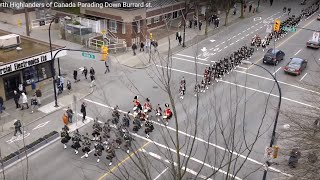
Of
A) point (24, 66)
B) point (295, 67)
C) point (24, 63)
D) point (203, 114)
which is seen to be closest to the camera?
point (203, 114)

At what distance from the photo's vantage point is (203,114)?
2398 centimetres

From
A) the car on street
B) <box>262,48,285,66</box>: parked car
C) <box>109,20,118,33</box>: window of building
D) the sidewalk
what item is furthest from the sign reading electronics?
the car on street

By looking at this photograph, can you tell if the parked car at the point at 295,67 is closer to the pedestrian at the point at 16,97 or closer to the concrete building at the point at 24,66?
the concrete building at the point at 24,66

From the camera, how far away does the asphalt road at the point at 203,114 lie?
59.4 ft

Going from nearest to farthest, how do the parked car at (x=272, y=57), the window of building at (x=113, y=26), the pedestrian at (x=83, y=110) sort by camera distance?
the pedestrian at (x=83, y=110) → the parked car at (x=272, y=57) → the window of building at (x=113, y=26)

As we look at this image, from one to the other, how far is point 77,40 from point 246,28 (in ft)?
66.6

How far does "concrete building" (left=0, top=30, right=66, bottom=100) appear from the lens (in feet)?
82.9

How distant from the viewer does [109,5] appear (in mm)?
38469

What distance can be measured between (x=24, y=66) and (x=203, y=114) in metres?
12.3

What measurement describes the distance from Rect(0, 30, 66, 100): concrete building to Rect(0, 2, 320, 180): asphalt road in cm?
390

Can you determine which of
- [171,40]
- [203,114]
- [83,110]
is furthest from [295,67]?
[83,110]

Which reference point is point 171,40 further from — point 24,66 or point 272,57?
point 24,66

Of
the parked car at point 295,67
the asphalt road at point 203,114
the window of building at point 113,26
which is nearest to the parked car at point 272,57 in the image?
the asphalt road at point 203,114

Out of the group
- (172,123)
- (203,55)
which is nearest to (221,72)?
(203,55)
